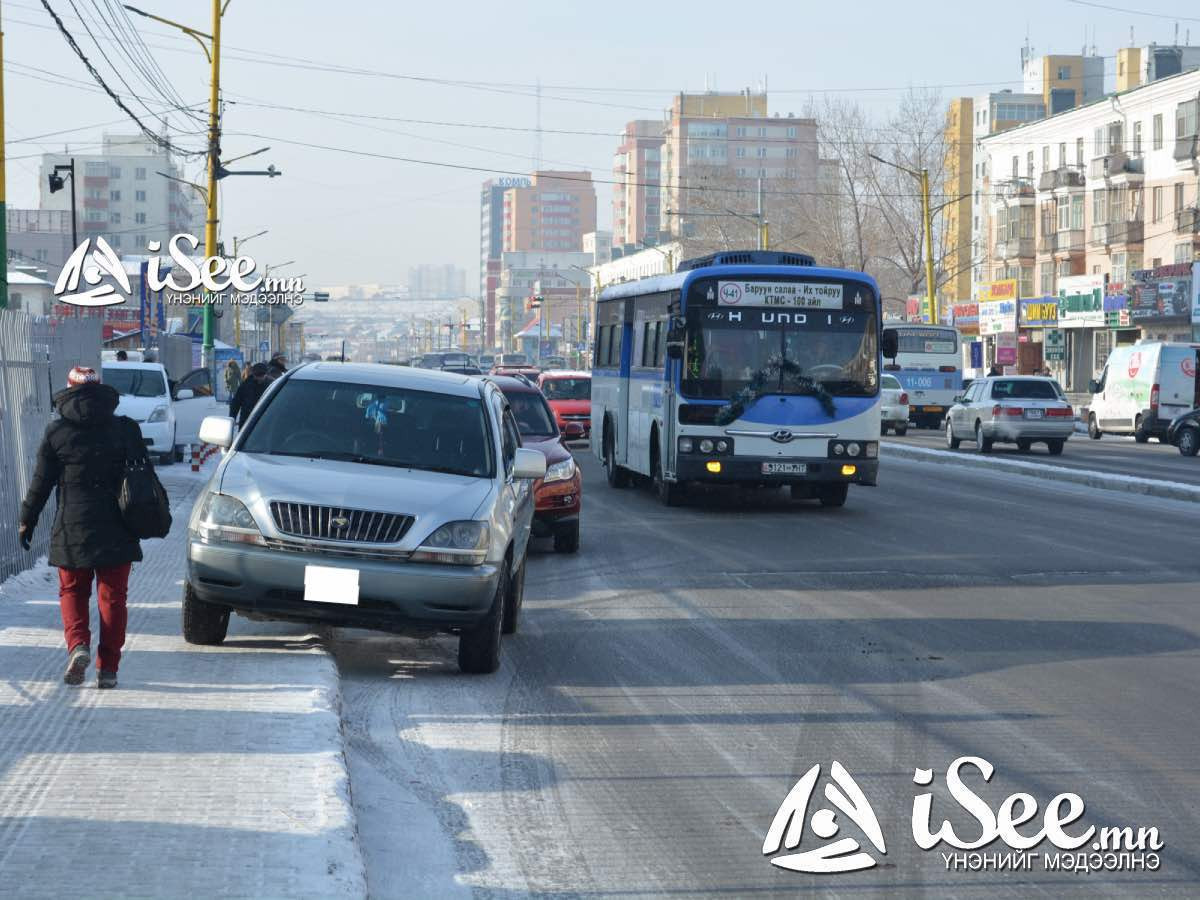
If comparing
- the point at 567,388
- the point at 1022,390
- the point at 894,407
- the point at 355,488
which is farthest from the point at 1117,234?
the point at 355,488

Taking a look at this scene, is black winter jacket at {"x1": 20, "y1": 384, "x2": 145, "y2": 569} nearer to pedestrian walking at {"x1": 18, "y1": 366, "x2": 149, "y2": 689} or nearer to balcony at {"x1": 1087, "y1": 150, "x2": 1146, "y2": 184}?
pedestrian walking at {"x1": 18, "y1": 366, "x2": 149, "y2": 689}

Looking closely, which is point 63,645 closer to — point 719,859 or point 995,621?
point 719,859

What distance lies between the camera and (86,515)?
887 cm

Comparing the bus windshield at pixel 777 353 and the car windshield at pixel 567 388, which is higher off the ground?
the bus windshield at pixel 777 353

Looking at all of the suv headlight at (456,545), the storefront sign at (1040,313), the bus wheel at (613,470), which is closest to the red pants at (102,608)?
the suv headlight at (456,545)

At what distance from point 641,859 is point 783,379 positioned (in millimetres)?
15731

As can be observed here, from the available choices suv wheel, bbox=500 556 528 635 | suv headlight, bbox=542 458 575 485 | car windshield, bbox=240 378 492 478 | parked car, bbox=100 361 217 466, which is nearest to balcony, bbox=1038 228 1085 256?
parked car, bbox=100 361 217 466

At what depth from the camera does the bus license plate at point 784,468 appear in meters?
21.6

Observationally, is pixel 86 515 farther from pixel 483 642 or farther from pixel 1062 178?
pixel 1062 178

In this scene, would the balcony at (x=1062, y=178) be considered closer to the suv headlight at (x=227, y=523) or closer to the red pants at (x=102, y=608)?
the suv headlight at (x=227, y=523)

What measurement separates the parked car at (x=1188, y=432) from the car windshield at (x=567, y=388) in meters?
13.6

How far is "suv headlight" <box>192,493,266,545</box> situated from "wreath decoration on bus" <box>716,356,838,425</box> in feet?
39.8

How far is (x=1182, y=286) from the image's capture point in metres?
64.0

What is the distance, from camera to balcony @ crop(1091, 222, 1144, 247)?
75562mm
